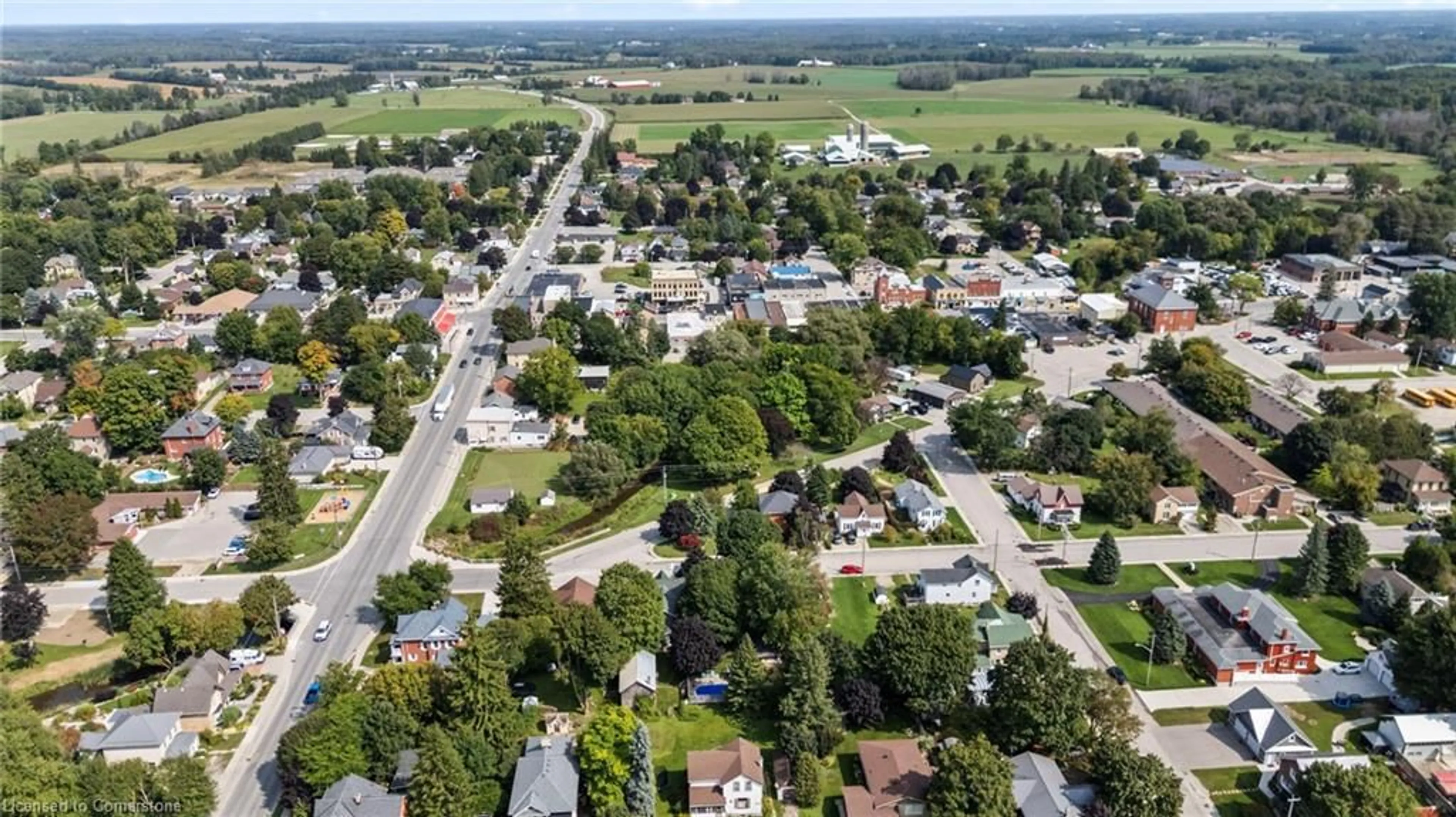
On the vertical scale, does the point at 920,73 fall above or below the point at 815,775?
above

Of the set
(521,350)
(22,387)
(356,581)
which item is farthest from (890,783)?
(22,387)

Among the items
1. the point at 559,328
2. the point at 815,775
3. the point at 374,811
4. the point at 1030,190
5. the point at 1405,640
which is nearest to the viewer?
the point at 374,811

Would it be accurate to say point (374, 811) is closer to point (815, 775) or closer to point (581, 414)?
point (815, 775)

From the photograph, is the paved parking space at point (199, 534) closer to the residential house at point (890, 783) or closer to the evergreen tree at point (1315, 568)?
the residential house at point (890, 783)

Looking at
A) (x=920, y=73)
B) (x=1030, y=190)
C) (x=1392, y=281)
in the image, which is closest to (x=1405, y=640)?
(x=1392, y=281)

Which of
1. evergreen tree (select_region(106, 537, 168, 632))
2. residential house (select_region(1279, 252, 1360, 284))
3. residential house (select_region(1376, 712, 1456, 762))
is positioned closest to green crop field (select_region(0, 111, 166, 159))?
evergreen tree (select_region(106, 537, 168, 632))

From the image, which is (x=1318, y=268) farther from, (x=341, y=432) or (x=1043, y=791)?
(x=341, y=432)

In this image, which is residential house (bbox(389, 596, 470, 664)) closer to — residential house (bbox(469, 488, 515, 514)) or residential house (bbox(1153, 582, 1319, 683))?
residential house (bbox(469, 488, 515, 514))
